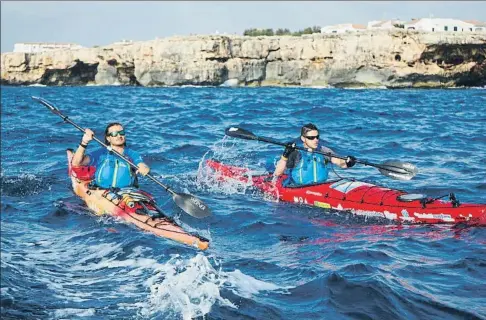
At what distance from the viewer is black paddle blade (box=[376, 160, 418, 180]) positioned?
9164mm

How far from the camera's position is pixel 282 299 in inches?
197

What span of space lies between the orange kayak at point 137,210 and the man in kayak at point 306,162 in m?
2.27

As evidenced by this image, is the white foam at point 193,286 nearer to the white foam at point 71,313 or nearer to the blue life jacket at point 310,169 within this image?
the white foam at point 71,313

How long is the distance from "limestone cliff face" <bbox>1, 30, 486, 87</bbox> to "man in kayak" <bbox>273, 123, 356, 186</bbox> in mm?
40652

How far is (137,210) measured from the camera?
757 centimetres

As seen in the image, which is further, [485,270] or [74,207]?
[74,207]

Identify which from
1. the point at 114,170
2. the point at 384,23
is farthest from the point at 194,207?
the point at 384,23

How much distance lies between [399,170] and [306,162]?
4.60 feet

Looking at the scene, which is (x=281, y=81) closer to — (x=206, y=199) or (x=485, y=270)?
(x=206, y=199)

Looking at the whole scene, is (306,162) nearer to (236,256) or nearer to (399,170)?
(399,170)

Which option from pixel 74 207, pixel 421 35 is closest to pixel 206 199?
pixel 74 207

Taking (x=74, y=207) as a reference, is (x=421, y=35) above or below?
above

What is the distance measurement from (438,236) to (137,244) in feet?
11.1

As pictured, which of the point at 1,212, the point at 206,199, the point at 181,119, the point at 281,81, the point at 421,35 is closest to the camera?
the point at 1,212
